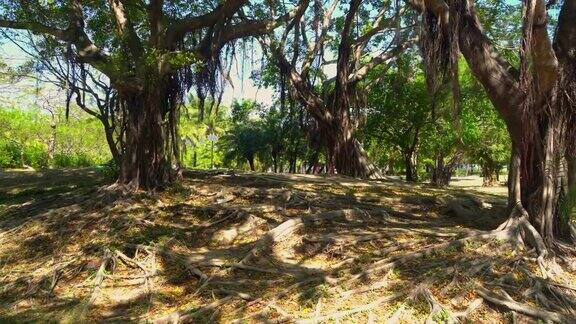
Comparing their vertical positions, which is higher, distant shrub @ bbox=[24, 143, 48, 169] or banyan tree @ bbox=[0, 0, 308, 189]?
banyan tree @ bbox=[0, 0, 308, 189]

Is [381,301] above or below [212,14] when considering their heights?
below

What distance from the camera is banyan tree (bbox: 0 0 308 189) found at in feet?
24.1

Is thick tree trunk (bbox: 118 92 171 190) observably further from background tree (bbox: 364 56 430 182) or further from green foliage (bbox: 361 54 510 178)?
background tree (bbox: 364 56 430 182)

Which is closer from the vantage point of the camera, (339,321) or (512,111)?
(339,321)

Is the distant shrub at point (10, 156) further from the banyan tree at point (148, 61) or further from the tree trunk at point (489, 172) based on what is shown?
the tree trunk at point (489, 172)

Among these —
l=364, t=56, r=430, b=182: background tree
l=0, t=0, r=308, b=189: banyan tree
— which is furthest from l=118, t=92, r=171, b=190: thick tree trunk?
l=364, t=56, r=430, b=182: background tree

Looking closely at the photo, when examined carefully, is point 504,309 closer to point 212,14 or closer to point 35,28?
point 212,14

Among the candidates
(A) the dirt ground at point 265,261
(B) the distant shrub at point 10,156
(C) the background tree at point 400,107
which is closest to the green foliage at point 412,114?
(C) the background tree at point 400,107

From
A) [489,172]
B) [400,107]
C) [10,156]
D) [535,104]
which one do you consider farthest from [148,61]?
[489,172]

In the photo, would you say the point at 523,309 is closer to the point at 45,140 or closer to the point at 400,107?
the point at 400,107

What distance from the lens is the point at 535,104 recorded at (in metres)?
5.30

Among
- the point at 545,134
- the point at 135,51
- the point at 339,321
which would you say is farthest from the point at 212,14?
the point at 339,321

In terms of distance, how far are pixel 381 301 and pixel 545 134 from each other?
2659mm

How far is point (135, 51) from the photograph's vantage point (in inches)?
302
